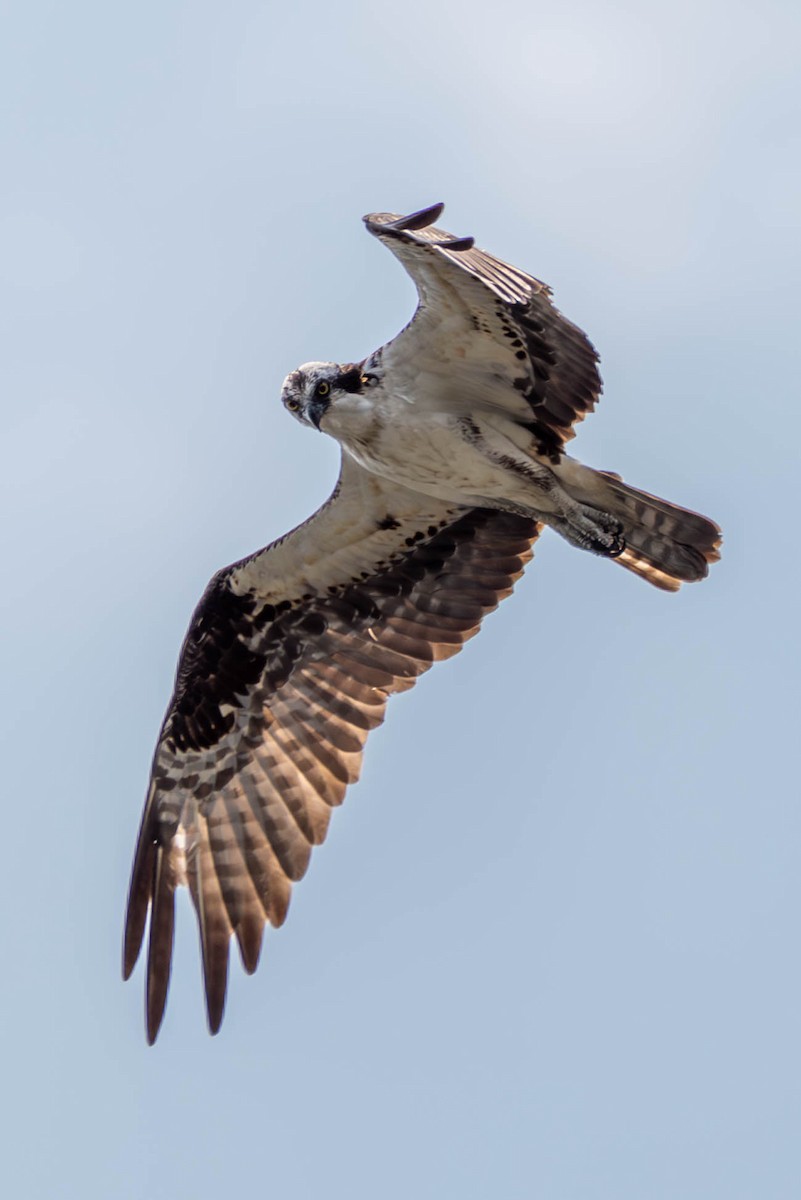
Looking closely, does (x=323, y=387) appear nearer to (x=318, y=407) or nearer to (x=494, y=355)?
(x=318, y=407)

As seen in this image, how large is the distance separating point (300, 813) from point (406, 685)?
46.1 inches

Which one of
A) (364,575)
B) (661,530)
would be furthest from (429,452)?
(661,530)

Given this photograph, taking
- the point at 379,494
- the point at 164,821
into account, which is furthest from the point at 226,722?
the point at 379,494

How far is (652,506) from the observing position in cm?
1177

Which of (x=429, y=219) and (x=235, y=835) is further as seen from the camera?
(x=235, y=835)

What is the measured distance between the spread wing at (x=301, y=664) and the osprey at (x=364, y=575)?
1cm

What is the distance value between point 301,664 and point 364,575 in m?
0.79

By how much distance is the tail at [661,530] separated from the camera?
11703 millimetres

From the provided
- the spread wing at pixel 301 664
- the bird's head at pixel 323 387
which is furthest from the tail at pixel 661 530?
the bird's head at pixel 323 387

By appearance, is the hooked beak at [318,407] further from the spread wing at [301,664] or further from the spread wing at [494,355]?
the spread wing at [301,664]

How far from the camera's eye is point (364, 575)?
41.3ft

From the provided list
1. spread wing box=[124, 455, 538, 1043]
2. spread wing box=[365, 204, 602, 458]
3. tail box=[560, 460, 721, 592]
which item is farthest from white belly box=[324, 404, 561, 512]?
spread wing box=[124, 455, 538, 1043]

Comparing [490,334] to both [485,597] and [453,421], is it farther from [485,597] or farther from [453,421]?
[485,597]

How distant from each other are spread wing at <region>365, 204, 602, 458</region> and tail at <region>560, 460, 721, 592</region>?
486 millimetres
